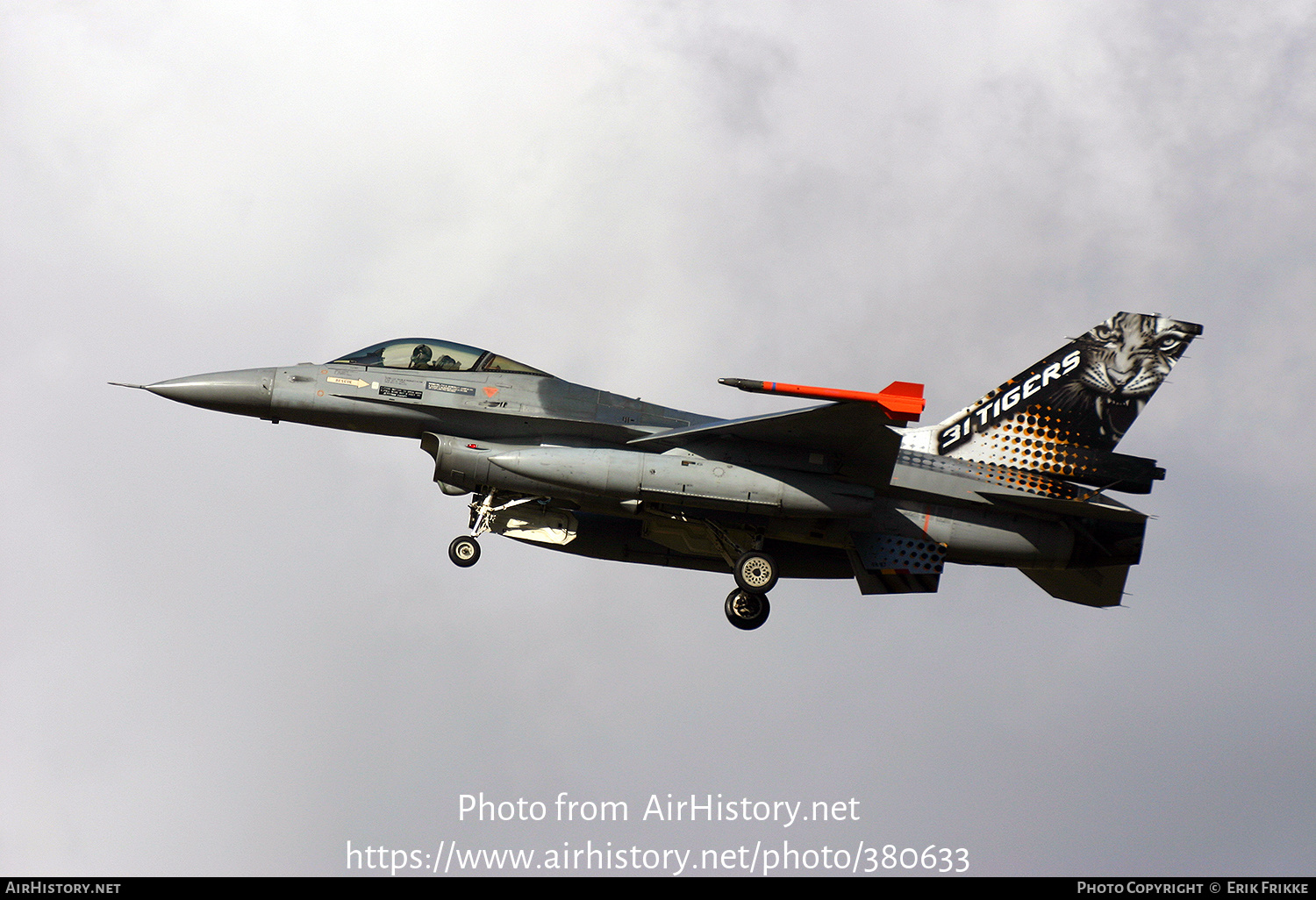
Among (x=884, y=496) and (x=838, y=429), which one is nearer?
(x=838, y=429)

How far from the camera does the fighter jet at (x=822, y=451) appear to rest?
2030 centimetres

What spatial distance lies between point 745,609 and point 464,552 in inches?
179

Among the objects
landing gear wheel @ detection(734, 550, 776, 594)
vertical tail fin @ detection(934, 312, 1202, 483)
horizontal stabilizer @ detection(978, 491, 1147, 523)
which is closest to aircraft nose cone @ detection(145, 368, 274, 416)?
landing gear wheel @ detection(734, 550, 776, 594)

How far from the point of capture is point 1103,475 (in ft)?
67.9

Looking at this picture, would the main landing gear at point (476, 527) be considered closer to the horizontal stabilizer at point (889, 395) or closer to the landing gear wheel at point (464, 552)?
the landing gear wheel at point (464, 552)

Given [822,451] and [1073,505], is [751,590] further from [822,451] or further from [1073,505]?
[1073,505]

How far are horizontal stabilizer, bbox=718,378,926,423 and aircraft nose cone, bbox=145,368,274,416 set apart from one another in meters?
7.57

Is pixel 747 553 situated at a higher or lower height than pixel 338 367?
lower

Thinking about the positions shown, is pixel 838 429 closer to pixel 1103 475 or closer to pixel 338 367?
pixel 1103 475

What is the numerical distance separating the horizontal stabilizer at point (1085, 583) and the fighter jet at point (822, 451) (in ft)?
1.43

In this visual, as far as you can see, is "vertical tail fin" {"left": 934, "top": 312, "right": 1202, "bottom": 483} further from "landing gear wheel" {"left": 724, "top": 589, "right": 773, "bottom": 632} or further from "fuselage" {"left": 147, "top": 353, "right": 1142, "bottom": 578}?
"landing gear wheel" {"left": 724, "top": 589, "right": 773, "bottom": 632}
